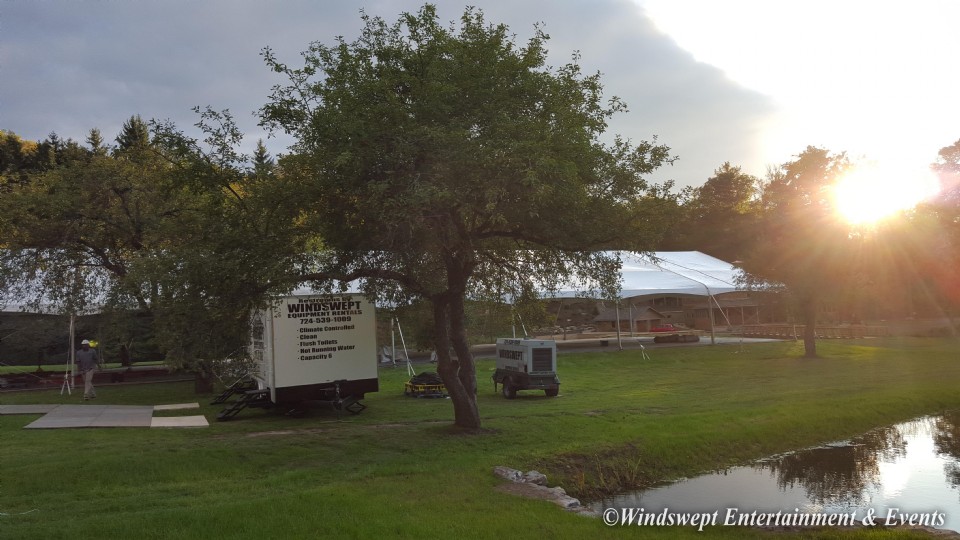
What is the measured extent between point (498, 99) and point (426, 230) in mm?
2607

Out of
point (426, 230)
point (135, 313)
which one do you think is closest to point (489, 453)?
point (426, 230)

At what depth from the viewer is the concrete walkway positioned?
47.8ft

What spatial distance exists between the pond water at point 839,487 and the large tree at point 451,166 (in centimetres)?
437

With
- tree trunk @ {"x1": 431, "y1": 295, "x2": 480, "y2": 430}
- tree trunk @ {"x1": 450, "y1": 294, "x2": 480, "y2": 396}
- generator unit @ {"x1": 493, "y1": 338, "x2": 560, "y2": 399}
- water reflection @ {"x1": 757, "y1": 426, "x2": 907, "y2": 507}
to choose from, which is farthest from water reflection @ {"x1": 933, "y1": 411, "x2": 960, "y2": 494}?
generator unit @ {"x1": 493, "y1": 338, "x2": 560, "y2": 399}

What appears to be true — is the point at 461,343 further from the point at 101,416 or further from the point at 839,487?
the point at 101,416

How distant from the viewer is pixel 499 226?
42.4ft

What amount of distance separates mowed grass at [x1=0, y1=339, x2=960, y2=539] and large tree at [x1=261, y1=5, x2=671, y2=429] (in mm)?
2701

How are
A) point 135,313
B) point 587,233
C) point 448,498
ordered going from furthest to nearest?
1. point 135,313
2. point 587,233
3. point 448,498

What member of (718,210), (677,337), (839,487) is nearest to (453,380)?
(839,487)

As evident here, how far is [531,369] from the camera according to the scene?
63.8ft

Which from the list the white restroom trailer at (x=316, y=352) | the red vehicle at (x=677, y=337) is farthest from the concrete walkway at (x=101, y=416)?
the red vehicle at (x=677, y=337)

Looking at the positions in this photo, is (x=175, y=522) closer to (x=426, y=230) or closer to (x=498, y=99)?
(x=426, y=230)

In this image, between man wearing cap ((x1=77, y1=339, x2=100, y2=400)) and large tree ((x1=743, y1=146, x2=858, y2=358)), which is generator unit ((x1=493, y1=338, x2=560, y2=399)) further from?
large tree ((x1=743, y1=146, x2=858, y2=358))

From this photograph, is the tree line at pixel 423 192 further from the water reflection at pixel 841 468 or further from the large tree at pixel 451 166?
the water reflection at pixel 841 468
